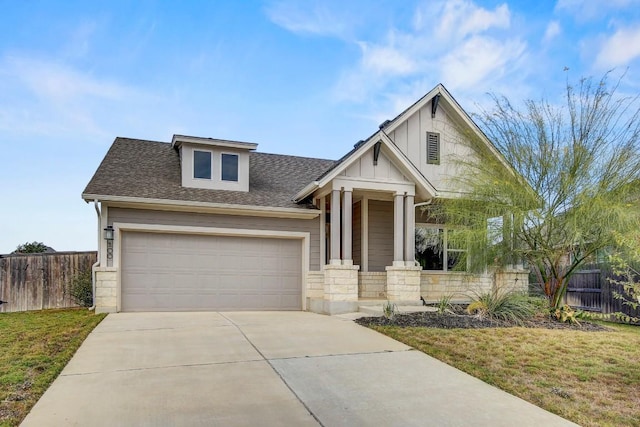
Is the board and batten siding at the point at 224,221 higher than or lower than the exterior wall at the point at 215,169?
lower

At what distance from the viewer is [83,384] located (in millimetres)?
4898

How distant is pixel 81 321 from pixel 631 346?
403 inches

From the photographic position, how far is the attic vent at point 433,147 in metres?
13.6

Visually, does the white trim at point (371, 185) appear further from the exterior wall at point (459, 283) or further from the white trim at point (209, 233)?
the exterior wall at point (459, 283)

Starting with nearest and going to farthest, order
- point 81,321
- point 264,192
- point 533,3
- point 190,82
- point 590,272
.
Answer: point 81,321
point 533,3
point 590,272
point 264,192
point 190,82

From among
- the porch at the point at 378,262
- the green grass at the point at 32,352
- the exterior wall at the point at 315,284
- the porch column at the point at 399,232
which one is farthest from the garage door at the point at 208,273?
the porch column at the point at 399,232

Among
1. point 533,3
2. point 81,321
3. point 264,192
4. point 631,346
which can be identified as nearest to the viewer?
point 631,346

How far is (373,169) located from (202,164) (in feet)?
16.4

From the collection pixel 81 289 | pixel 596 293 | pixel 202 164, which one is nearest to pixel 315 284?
pixel 202 164

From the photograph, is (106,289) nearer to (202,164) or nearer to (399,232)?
(202,164)

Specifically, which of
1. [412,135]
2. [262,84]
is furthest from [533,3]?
[262,84]

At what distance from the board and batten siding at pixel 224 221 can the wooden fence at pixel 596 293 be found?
7341mm

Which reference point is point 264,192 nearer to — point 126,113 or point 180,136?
point 180,136

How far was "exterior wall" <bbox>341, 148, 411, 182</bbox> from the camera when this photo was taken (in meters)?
11.7
